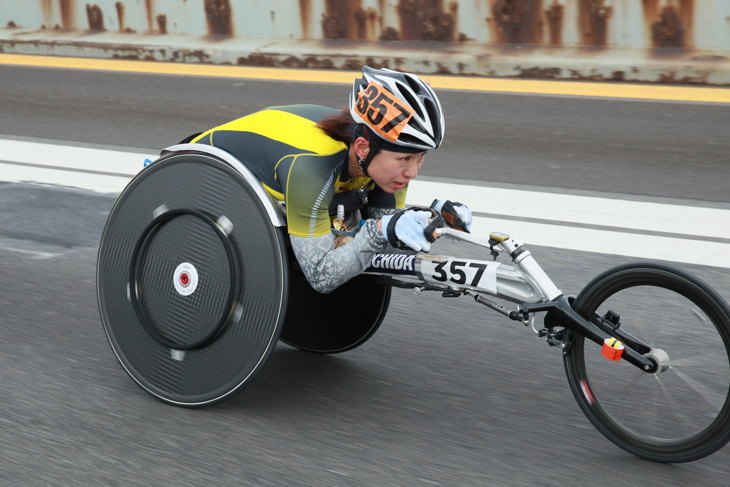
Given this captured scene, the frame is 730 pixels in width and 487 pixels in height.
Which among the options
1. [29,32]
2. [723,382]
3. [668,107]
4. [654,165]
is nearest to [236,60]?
[29,32]

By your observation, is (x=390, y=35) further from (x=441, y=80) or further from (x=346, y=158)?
(x=346, y=158)

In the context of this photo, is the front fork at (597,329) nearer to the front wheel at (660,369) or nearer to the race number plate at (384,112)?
the front wheel at (660,369)

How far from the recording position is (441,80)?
38.5ft

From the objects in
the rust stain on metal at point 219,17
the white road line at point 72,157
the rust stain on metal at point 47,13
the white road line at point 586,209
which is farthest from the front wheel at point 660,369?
the rust stain on metal at point 47,13

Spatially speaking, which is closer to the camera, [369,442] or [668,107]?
[369,442]

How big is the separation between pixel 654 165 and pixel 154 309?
5.31m

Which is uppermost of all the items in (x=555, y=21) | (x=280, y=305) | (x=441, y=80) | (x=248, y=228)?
(x=555, y=21)

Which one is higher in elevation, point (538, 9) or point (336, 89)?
point (538, 9)

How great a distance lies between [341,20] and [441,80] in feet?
6.66

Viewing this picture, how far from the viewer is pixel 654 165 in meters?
8.18

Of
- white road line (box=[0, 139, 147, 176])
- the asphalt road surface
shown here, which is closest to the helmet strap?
the asphalt road surface

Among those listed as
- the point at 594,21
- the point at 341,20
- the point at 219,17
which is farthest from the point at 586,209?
the point at 219,17

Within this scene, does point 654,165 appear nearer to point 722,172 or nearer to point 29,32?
point 722,172

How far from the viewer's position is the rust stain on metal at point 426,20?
12414 mm
